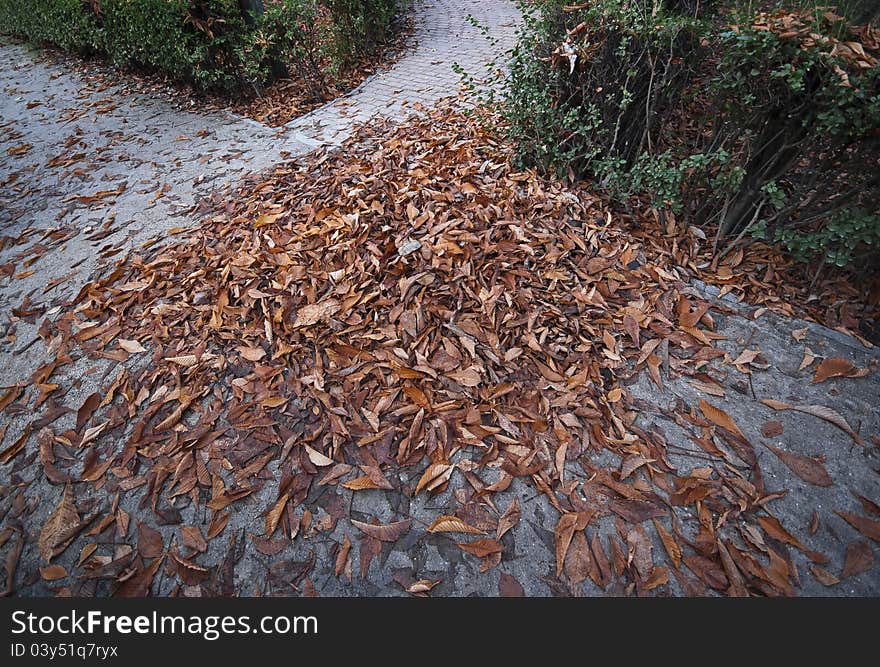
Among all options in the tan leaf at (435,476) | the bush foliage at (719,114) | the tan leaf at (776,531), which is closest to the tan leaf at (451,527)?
the tan leaf at (435,476)

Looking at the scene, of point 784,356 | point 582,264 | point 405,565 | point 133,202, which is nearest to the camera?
point 405,565

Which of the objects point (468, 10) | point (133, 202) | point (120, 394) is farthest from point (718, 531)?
point (468, 10)

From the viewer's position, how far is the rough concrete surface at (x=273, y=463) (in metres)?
1.78

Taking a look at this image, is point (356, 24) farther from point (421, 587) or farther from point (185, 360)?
point (421, 587)

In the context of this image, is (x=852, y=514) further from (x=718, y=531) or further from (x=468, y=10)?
(x=468, y=10)

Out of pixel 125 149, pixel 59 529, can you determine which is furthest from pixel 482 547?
pixel 125 149

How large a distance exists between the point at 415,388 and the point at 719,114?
2406mm

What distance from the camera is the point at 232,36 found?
5.54m

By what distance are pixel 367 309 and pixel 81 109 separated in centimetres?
671

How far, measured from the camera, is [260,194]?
3869 mm

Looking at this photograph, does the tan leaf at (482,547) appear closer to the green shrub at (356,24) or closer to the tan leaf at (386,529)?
the tan leaf at (386,529)

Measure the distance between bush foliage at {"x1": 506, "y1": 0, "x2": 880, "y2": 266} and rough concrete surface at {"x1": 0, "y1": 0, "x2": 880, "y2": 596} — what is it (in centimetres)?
67

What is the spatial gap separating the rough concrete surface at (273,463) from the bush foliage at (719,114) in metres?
0.67

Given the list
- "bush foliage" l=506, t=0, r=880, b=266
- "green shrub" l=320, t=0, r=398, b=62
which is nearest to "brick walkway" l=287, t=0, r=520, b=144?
"green shrub" l=320, t=0, r=398, b=62
